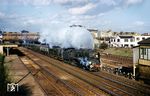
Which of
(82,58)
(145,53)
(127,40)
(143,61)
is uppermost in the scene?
(127,40)

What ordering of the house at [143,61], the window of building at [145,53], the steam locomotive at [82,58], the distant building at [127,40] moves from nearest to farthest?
the house at [143,61], the window of building at [145,53], the steam locomotive at [82,58], the distant building at [127,40]

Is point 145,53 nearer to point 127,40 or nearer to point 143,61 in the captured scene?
point 143,61

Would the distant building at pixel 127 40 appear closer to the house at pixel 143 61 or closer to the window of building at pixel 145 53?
the house at pixel 143 61

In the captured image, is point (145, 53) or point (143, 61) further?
point (143, 61)

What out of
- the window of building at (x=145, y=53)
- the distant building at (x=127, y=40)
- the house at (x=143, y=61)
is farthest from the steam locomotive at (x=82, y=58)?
the distant building at (x=127, y=40)

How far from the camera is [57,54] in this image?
261 ft

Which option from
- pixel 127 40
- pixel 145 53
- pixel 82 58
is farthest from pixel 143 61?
pixel 127 40

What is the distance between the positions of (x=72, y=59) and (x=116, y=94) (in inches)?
1371

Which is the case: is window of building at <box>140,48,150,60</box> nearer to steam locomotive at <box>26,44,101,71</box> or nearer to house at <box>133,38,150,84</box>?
house at <box>133,38,150,84</box>

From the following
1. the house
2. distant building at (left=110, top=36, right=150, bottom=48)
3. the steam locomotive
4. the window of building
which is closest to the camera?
the house

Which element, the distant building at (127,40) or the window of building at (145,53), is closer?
the window of building at (145,53)

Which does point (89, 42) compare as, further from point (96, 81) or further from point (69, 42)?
point (96, 81)

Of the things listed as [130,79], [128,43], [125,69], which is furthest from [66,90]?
[128,43]

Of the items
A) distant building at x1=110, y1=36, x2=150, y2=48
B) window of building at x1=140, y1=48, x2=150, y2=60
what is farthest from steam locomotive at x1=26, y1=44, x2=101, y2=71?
distant building at x1=110, y1=36, x2=150, y2=48
